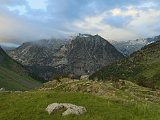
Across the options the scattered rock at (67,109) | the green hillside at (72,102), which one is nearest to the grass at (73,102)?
the green hillside at (72,102)

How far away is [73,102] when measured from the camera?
41.8 meters

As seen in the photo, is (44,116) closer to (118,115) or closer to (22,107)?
(22,107)

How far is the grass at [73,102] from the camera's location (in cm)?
3622

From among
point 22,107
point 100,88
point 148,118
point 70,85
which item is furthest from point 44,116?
point 70,85

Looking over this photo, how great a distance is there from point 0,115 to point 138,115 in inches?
563

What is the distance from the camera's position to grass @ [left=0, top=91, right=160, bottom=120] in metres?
36.2

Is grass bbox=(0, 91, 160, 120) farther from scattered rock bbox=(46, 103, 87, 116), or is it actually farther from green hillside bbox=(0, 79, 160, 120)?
scattered rock bbox=(46, 103, 87, 116)

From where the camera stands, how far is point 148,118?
3591 cm

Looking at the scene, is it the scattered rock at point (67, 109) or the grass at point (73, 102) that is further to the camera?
the scattered rock at point (67, 109)

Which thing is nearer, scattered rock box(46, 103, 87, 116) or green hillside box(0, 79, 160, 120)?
green hillside box(0, 79, 160, 120)

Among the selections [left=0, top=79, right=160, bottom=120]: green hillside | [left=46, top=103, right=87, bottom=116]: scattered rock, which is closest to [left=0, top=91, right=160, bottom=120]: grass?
[left=0, top=79, right=160, bottom=120]: green hillside

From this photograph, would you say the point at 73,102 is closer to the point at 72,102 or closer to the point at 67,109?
the point at 72,102

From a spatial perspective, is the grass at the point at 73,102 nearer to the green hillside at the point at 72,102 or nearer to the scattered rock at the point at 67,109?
the green hillside at the point at 72,102

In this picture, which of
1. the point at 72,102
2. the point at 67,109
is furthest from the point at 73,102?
the point at 67,109
